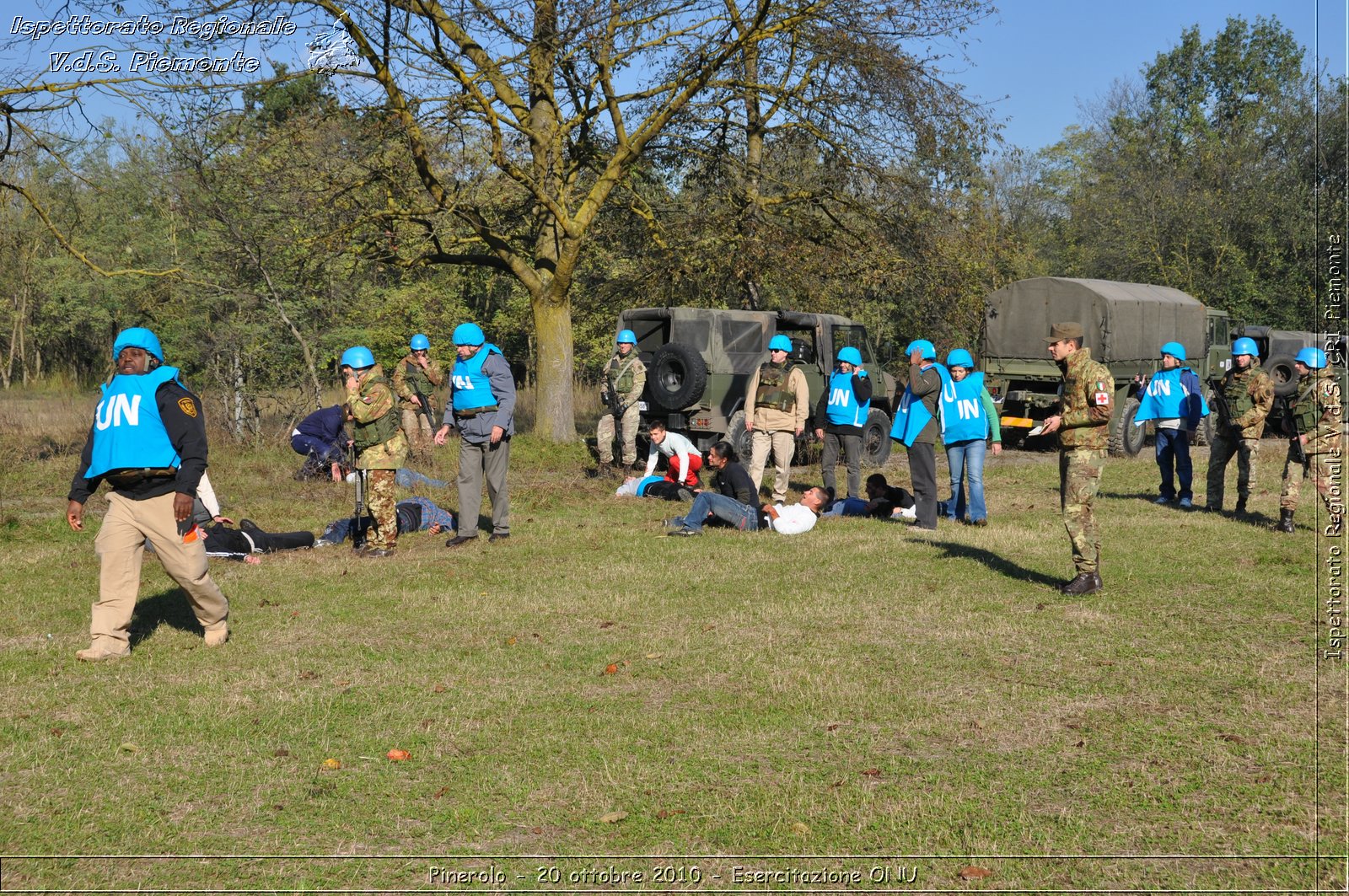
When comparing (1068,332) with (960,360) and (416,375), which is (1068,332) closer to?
(960,360)

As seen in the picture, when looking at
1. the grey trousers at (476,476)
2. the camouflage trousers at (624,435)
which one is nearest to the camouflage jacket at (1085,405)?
the grey trousers at (476,476)

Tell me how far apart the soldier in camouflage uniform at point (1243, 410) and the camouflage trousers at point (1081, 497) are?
188 inches

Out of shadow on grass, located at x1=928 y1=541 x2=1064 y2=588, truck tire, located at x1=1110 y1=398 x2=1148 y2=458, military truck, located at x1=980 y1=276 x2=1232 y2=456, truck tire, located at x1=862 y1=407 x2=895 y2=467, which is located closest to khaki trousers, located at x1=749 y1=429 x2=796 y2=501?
shadow on grass, located at x1=928 y1=541 x2=1064 y2=588

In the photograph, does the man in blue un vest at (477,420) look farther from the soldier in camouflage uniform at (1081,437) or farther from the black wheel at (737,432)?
the black wheel at (737,432)

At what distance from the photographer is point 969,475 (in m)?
12.4

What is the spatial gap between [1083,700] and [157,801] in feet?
14.6

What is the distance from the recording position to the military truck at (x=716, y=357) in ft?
53.9

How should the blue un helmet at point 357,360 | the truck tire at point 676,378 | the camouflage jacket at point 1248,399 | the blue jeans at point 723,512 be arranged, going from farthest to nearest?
1. the truck tire at point 676,378
2. the camouflage jacket at point 1248,399
3. the blue jeans at point 723,512
4. the blue un helmet at point 357,360

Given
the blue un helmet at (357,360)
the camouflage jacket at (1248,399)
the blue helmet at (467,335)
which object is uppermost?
the blue helmet at (467,335)

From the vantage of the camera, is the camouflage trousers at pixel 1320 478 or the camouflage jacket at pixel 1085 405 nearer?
the camouflage jacket at pixel 1085 405

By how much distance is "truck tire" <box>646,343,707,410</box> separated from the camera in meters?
16.2

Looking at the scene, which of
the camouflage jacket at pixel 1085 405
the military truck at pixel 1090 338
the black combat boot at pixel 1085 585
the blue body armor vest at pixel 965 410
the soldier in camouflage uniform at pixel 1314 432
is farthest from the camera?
the military truck at pixel 1090 338

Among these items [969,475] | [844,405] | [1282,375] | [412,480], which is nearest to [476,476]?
[412,480]

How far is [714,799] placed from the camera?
4.98 m
